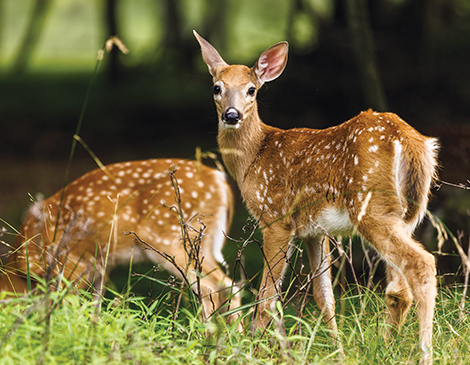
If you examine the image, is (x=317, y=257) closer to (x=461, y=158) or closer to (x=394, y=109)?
(x=461, y=158)

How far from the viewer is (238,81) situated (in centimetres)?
367

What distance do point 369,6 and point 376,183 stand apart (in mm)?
6003

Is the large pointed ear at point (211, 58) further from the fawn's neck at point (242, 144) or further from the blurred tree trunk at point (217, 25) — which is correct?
the blurred tree trunk at point (217, 25)

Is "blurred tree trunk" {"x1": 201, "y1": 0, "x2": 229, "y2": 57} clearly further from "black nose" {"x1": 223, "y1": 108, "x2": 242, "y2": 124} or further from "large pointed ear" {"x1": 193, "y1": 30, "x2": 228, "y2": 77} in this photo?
"black nose" {"x1": 223, "y1": 108, "x2": 242, "y2": 124}

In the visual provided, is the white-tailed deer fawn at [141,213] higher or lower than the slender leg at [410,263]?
lower

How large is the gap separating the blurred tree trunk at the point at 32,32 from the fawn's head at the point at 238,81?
9957mm

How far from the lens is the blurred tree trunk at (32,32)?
12766 millimetres

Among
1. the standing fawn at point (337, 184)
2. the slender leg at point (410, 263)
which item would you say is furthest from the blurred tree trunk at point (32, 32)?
the slender leg at point (410, 263)

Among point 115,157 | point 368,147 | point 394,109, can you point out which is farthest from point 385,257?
point 115,157

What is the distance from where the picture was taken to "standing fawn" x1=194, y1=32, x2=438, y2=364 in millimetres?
2787

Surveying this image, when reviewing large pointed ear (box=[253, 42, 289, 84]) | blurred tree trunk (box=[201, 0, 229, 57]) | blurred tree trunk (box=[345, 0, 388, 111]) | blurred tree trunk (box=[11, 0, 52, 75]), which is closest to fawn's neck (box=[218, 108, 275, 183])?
large pointed ear (box=[253, 42, 289, 84])

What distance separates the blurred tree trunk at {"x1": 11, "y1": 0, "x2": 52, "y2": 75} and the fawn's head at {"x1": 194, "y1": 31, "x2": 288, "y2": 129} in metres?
9.96

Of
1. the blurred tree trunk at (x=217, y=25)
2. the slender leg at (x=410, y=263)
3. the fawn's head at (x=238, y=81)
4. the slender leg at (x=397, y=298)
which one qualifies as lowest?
the slender leg at (x=397, y=298)

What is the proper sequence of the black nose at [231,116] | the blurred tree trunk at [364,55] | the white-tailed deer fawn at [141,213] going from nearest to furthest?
1. the black nose at [231,116]
2. the white-tailed deer fawn at [141,213]
3. the blurred tree trunk at [364,55]
